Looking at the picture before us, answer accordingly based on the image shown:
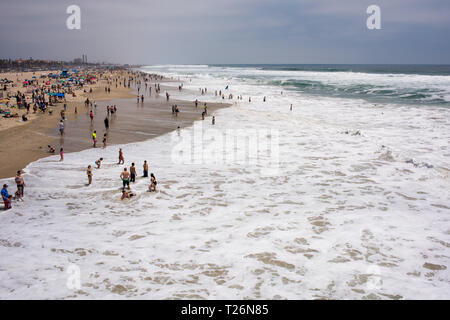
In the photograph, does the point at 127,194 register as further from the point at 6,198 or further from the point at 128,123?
the point at 128,123

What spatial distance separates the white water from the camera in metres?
8.23

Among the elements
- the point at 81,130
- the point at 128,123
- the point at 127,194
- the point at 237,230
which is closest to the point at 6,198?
the point at 127,194

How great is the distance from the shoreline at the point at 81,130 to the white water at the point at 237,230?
208cm

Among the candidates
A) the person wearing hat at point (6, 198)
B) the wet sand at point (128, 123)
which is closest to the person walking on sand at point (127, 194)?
the person wearing hat at point (6, 198)

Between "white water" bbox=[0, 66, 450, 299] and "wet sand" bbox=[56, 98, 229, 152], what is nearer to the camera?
"white water" bbox=[0, 66, 450, 299]

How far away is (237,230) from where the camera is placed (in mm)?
11125

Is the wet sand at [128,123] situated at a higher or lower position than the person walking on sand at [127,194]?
higher

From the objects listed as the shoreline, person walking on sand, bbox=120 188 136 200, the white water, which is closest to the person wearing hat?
the white water

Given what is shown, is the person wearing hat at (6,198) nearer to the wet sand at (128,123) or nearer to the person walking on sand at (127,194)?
the person walking on sand at (127,194)

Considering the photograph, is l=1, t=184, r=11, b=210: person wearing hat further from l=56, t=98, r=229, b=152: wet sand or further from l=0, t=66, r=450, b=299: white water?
l=56, t=98, r=229, b=152: wet sand

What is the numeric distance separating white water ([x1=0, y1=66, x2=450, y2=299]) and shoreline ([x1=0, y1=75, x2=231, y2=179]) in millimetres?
2085

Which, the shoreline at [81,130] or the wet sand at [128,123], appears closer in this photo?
the shoreline at [81,130]

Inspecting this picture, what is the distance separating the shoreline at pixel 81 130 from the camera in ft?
63.6
